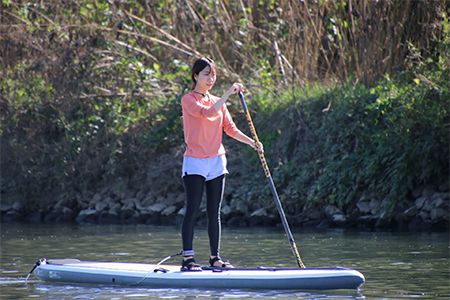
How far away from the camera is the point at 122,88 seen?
18625mm

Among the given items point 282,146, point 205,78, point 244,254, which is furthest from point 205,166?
point 282,146

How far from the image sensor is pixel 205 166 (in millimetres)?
9156

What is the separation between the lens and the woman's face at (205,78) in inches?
364

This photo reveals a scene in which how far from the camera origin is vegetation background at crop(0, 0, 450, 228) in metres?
16.2

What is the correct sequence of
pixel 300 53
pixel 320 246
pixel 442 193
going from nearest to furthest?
pixel 320 246 → pixel 442 193 → pixel 300 53

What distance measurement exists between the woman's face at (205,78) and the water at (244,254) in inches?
69.2

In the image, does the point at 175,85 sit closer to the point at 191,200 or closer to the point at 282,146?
the point at 282,146

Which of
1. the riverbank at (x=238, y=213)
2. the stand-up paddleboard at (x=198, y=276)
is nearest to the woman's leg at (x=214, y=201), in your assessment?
the stand-up paddleboard at (x=198, y=276)

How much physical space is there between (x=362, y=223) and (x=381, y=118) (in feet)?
5.20

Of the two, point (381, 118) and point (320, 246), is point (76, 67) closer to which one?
point (381, 118)

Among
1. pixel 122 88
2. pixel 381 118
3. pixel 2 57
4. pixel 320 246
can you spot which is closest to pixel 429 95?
pixel 381 118

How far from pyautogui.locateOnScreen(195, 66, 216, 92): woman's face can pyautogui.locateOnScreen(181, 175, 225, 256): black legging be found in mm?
784

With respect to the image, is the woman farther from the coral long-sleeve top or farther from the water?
the water

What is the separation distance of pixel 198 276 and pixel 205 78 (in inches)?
67.3
